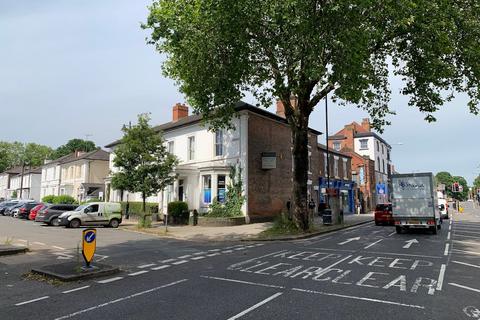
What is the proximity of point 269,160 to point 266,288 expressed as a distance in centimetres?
1930

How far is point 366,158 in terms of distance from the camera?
51031 mm

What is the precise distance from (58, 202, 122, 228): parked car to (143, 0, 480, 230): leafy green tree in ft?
36.0

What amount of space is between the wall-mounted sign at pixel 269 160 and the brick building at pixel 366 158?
23.5 m

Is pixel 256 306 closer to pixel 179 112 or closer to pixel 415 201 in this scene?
pixel 415 201

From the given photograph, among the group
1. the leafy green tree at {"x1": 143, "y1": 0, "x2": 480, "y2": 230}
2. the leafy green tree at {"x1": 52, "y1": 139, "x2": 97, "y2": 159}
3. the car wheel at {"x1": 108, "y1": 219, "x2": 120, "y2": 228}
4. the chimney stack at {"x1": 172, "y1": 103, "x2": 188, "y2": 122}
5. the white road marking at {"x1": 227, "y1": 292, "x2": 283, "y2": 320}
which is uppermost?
the leafy green tree at {"x1": 52, "y1": 139, "x2": 97, "y2": 159}

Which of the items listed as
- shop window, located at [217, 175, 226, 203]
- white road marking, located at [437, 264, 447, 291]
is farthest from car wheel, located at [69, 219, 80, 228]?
white road marking, located at [437, 264, 447, 291]

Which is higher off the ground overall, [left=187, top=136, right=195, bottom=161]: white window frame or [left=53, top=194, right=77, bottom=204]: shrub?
[left=187, top=136, right=195, bottom=161]: white window frame

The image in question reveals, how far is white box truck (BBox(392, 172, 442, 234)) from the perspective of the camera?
2012 cm

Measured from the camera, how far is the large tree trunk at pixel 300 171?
19.8 meters

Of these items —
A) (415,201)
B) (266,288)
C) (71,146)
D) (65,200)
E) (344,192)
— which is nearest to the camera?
(266,288)

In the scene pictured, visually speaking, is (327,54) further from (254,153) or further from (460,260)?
(254,153)

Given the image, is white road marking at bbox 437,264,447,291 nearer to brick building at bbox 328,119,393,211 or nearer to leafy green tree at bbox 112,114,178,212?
leafy green tree at bbox 112,114,178,212

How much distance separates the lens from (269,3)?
48.0ft

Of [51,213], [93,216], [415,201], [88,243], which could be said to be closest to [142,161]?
[93,216]
